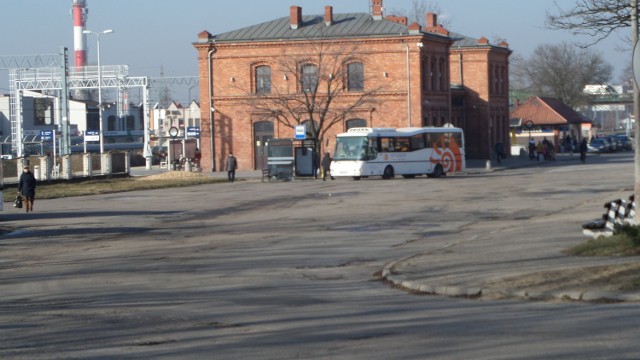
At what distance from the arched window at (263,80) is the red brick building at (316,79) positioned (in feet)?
0.22

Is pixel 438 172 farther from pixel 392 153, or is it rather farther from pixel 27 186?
pixel 27 186

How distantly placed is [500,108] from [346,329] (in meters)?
76.9

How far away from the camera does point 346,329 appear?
11.6 metres

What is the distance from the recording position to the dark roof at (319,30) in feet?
226

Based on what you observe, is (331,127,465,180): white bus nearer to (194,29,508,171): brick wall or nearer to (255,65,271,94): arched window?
(194,29,508,171): brick wall

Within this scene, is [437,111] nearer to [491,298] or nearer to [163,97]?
[491,298]

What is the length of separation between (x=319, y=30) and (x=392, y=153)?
1796cm

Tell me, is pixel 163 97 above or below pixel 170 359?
above

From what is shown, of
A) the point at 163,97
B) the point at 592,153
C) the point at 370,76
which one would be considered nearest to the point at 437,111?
the point at 370,76

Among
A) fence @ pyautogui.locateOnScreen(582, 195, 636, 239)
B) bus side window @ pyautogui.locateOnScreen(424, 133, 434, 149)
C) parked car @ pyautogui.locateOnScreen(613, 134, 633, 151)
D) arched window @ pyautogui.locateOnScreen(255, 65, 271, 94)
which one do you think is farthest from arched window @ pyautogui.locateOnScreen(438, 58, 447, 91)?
fence @ pyautogui.locateOnScreen(582, 195, 636, 239)

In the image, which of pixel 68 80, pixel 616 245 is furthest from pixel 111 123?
pixel 616 245

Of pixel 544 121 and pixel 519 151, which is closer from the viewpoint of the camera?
pixel 519 151

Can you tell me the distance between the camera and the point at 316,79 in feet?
220

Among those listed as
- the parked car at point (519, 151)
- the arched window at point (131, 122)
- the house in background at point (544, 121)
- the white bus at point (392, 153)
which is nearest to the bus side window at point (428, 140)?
the white bus at point (392, 153)
